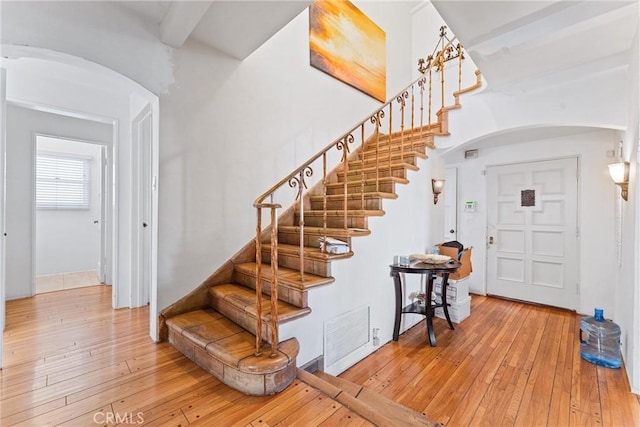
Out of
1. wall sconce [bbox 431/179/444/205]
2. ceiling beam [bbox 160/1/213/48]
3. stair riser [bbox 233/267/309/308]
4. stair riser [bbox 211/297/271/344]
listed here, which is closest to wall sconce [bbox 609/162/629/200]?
wall sconce [bbox 431/179/444/205]

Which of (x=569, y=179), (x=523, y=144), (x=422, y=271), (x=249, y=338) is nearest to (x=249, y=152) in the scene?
(x=249, y=338)

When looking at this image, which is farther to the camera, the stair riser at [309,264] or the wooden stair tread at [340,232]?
the wooden stair tread at [340,232]

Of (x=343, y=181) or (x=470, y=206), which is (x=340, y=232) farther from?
(x=470, y=206)

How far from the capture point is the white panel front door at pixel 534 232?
394cm

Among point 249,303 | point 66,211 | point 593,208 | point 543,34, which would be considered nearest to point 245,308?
point 249,303

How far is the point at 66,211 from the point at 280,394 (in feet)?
18.4

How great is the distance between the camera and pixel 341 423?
4.65 feet

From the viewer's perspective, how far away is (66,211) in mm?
5004

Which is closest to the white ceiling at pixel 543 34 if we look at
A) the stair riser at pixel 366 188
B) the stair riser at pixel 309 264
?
the stair riser at pixel 366 188

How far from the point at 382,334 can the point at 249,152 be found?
2.36 metres

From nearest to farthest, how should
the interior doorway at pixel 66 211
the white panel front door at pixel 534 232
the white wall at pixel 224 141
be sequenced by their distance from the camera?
1. the white wall at pixel 224 141
2. the white panel front door at pixel 534 232
3. the interior doorway at pixel 66 211

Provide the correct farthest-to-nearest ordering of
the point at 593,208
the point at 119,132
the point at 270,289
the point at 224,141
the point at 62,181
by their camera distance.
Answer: the point at 62,181 → the point at 593,208 → the point at 119,132 → the point at 224,141 → the point at 270,289

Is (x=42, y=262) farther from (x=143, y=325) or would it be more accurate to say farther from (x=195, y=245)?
(x=195, y=245)

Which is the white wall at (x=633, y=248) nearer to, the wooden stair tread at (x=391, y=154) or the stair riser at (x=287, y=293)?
the wooden stair tread at (x=391, y=154)
